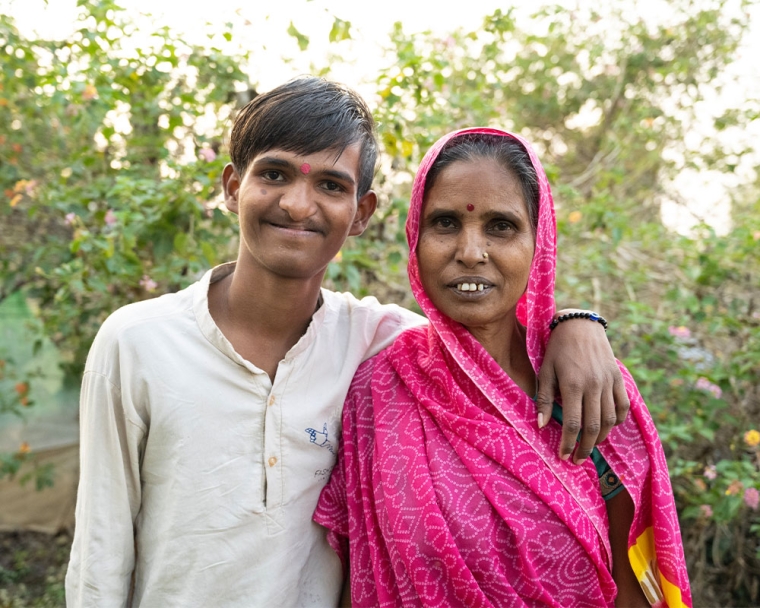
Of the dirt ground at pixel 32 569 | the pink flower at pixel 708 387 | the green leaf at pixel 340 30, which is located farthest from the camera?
the dirt ground at pixel 32 569

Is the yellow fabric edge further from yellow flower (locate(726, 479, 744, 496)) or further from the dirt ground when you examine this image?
the dirt ground

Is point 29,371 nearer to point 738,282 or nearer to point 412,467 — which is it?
point 412,467

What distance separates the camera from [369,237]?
2938 mm

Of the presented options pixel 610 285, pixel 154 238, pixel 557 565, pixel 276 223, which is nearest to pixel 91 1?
pixel 154 238

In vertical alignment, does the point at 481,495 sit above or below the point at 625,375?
below

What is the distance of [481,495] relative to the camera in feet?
4.90

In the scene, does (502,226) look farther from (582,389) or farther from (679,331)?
(679,331)

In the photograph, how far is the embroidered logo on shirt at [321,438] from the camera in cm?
164

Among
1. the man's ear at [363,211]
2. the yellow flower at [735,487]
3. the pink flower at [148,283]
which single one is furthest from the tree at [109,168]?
the yellow flower at [735,487]

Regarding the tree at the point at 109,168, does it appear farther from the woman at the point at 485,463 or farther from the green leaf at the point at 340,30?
the woman at the point at 485,463

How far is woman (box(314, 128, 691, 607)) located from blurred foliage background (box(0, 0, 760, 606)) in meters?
0.99

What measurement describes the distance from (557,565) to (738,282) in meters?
2.16

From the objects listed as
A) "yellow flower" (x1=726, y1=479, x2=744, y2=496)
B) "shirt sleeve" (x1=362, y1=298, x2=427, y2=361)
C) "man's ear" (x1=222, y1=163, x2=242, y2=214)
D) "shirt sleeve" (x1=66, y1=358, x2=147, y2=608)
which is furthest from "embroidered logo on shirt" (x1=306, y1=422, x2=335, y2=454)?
"yellow flower" (x1=726, y1=479, x2=744, y2=496)

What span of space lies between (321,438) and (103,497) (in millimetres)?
516
